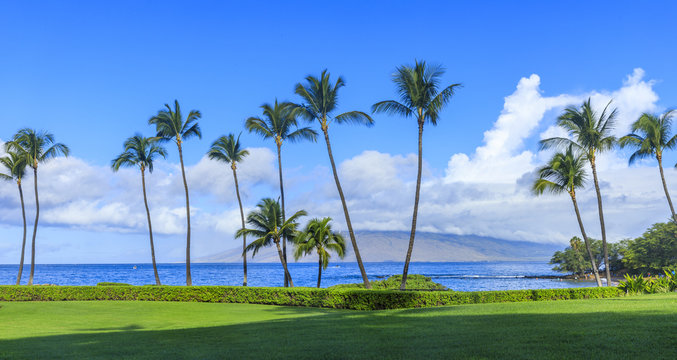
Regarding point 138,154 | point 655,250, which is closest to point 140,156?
point 138,154

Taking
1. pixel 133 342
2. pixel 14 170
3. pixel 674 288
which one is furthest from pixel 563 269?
pixel 133 342

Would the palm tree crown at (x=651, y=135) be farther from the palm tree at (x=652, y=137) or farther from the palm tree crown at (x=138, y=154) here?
the palm tree crown at (x=138, y=154)

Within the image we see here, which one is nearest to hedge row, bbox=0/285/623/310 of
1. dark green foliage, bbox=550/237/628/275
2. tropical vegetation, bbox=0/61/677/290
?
tropical vegetation, bbox=0/61/677/290

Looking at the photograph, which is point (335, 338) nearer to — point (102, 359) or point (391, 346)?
point (391, 346)

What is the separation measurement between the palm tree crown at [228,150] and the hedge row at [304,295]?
12.9 m

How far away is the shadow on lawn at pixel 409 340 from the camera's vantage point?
8.46m

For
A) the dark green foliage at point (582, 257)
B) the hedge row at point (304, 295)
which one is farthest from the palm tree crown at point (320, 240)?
the dark green foliage at point (582, 257)

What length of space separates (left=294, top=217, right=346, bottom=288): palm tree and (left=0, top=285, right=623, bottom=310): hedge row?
6845mm

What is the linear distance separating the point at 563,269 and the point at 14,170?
95.7 meters

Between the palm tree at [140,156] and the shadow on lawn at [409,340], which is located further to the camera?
the palm tree at [140,156]

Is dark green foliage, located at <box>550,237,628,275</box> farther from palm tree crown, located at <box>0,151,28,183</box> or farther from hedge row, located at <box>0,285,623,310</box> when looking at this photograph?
palm tree crown, located at <box>0,151,28,183</box>

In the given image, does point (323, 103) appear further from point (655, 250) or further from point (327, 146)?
point (655, 250)

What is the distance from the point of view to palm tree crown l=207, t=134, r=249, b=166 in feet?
131

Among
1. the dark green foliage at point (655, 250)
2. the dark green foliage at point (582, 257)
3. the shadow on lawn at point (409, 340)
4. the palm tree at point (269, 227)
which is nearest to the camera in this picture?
the shadow on lawn at point (409, 340)
